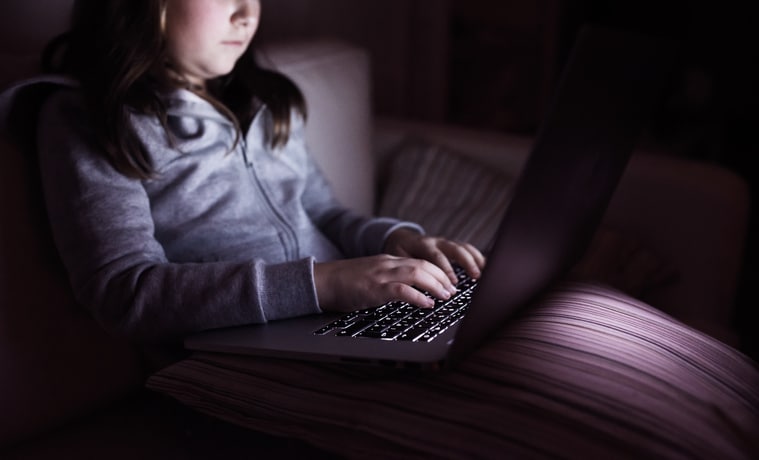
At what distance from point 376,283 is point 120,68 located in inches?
16.6

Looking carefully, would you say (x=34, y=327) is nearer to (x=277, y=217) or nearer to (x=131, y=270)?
(x=131, y=270)

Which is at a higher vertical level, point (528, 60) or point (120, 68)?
point (120, 68)

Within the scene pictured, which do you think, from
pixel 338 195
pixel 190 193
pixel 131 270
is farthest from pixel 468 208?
pixel 131 270

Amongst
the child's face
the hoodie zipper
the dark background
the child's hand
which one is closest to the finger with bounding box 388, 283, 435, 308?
the child's hand

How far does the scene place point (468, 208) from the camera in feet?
4.47

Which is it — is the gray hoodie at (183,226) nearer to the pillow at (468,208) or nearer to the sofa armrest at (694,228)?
the pillow at (468,208)

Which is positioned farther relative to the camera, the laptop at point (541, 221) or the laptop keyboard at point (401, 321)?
the laptop keyboard at point (401, 321)

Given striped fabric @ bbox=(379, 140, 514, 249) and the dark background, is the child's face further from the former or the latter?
the dark background

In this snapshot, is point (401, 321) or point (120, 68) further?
point (120, 68)

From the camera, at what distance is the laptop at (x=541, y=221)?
24.3 inches

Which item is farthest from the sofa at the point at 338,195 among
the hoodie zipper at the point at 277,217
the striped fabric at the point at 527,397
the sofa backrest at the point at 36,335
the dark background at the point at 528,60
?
the dark background at the point at 528,60

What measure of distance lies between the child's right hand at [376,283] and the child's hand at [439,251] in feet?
0.28

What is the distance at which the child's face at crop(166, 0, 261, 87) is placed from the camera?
932mm

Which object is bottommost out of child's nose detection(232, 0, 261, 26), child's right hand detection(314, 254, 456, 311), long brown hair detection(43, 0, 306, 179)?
child's right hand detection(314, 254, 456, 311)
